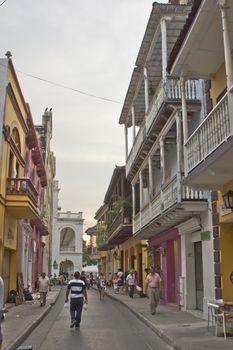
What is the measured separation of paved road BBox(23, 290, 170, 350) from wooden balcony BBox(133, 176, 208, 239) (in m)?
3.78

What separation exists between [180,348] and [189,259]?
819cm

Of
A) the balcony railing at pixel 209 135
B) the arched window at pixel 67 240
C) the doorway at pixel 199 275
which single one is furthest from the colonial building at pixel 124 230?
the arched window at pixel 67 240

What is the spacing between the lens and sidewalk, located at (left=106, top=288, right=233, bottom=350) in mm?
10114

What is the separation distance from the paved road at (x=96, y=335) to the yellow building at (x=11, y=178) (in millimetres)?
4201

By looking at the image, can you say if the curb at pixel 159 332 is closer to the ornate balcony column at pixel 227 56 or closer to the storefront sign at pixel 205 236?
the storefront sign at pixel 205 236

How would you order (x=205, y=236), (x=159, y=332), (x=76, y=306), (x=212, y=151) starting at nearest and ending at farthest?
(x=212, y=151) < (x=159, y=332) < (x=76, y=306) < (x=205, y=236)

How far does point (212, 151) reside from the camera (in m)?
10.4

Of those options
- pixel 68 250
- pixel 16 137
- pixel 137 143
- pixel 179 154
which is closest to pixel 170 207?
pixel 179 154

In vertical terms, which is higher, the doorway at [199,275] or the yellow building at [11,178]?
the yellow building at [11,178]

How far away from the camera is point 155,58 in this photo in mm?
20031

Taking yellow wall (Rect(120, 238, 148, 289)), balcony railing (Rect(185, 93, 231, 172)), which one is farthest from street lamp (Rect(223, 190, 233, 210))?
yellow wall (Rect(120, 238, 148, 289))

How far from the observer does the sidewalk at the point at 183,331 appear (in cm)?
1011

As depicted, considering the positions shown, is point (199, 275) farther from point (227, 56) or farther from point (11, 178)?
point (227, 56)

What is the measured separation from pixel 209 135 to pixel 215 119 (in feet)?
1.76
